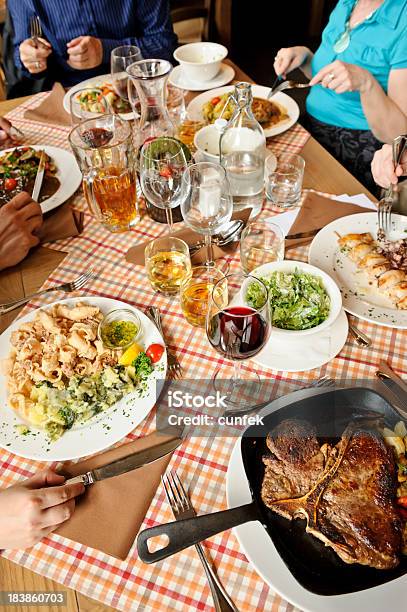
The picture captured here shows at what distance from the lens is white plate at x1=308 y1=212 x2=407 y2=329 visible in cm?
117

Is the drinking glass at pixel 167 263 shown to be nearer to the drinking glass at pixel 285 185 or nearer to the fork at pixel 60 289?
the fork at pixel 60 289

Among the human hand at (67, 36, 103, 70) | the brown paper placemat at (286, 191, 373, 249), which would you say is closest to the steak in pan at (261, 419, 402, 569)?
the brown paper placemat at (286, 191, 373, 249)

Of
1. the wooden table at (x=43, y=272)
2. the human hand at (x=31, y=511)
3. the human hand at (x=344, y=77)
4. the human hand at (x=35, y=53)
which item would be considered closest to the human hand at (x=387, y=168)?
the wooden table at (x=43, y=272)

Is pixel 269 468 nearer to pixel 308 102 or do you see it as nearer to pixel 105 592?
pixel 105 592

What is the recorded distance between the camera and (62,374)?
108cm

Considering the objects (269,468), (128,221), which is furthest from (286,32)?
(269,468)

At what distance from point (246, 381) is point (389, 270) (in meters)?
0.48

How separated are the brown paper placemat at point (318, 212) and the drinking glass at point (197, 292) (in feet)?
0.92

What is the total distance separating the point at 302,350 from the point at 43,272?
2.42ft

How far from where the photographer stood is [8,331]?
1165 millimetres

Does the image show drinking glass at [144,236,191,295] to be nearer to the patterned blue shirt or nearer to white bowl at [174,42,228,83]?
white bowl at [174,42,228,83]

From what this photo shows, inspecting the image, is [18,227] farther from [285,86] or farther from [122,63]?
[285,86]

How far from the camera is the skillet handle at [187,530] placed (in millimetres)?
768

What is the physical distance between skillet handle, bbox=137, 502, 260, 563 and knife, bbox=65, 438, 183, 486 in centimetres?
16
